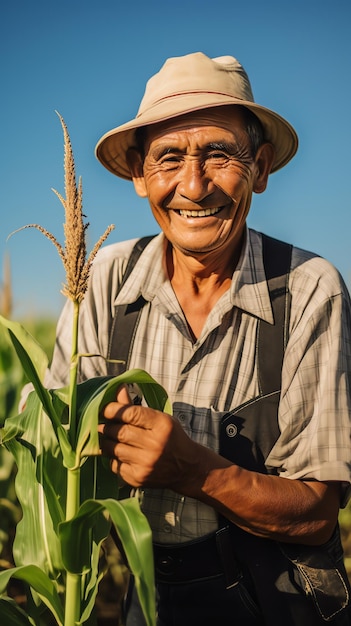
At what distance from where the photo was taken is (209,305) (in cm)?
296

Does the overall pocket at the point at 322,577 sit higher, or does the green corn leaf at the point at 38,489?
the green corn leaf at the point at 38,489

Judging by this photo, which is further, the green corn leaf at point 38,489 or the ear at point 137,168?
the ear at point 137,168

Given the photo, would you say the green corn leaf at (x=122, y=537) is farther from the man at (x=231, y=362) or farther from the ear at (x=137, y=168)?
the ear at (x=137, y=168)

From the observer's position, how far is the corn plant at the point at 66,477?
2.04 metres

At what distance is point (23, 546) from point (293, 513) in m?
0.90

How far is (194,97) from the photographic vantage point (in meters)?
2.69

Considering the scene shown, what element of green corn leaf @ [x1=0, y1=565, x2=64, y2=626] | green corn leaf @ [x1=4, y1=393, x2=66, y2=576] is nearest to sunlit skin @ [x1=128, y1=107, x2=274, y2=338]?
green corn leaf @ [x1=4, y1=393, x2=66, y2=576]

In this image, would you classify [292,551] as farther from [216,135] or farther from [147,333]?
[216,135]

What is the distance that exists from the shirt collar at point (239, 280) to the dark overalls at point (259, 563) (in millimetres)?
52

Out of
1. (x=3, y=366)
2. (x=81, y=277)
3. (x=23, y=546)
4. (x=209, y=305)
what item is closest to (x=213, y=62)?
(x=209, y=305)

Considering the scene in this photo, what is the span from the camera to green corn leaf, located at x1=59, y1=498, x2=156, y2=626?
184cm

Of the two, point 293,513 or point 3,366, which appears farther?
point 3,366

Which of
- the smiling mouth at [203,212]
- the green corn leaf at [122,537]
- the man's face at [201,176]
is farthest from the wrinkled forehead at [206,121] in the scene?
the green corn leaf at [122,537]

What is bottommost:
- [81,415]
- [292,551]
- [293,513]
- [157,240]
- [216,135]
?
[292,551]
